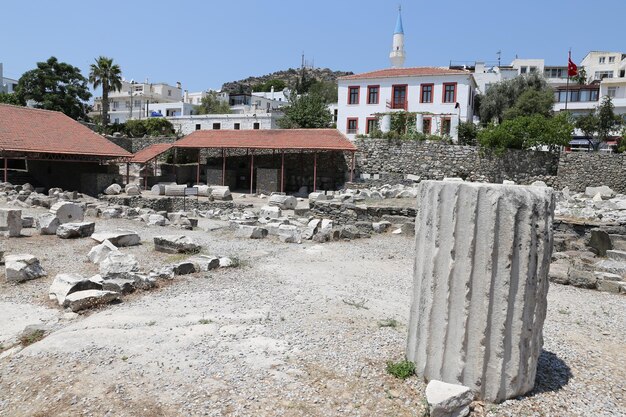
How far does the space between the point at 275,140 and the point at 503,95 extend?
83.9 ft

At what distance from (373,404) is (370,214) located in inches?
655

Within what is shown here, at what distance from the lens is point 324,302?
888 cm

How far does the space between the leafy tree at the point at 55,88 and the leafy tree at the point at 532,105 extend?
4217cm

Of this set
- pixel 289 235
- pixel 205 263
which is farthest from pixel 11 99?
pixel 205 263

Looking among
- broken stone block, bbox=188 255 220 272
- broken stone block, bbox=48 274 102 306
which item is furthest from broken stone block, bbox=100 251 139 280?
broken stone block, bbox=188 255 220 272

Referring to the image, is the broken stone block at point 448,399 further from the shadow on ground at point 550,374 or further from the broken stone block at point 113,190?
the broken stone block at point 113,190

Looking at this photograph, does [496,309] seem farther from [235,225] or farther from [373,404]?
[235,225]

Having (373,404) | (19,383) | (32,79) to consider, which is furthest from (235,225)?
(32,79)

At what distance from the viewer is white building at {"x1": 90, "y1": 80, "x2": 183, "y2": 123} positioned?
75.4 metres

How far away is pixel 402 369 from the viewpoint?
236 inches

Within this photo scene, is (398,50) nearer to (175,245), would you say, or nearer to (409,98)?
(409,98)

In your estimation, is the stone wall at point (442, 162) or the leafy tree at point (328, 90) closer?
the stone wall at point (442, 162)

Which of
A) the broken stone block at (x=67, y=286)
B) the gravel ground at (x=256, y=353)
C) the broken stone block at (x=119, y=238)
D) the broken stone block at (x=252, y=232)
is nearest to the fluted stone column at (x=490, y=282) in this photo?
the gravel ground at (x=256, y=353)

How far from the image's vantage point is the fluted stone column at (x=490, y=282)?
5.42 m
